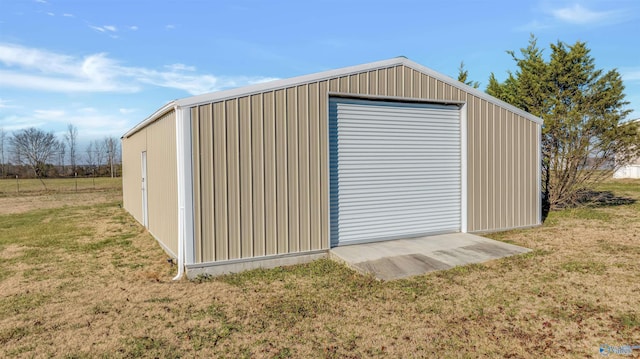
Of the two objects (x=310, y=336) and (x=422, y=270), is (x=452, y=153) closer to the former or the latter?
(x=422, y=270)

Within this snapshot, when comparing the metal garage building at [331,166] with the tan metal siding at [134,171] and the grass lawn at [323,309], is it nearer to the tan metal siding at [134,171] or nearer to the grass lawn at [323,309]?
the grass lawn at [323,309]

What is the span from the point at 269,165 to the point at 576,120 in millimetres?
9619

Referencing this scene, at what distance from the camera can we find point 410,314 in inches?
157

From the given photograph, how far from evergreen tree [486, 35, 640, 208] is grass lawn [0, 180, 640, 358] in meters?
4.75

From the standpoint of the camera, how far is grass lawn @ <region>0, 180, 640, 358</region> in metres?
3.32

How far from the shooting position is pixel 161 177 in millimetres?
7328

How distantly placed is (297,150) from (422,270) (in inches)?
105

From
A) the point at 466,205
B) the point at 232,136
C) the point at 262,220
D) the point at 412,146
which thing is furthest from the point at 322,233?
the point at 466,205

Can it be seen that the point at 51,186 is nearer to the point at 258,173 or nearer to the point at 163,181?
the point at 163,181

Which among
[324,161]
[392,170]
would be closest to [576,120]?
[392,170]

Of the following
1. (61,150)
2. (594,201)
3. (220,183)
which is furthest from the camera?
(61,150)

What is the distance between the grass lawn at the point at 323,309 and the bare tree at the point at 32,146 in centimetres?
4645

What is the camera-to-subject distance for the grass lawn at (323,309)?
3320 millimetres

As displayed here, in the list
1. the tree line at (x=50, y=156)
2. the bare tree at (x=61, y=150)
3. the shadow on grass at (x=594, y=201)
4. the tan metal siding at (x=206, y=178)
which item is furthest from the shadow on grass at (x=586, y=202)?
the bare tree at (x=61, y=150)
